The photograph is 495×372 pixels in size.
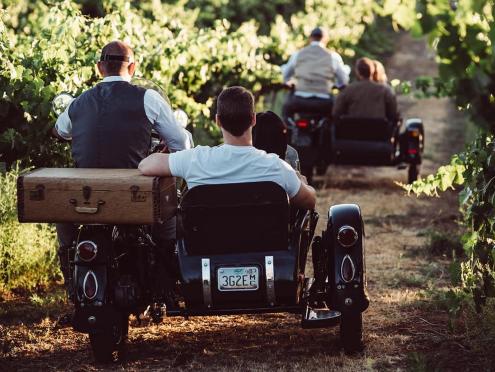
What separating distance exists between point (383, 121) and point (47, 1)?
166 inches

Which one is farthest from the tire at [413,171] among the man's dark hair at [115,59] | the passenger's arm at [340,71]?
the man's dark hair at [115,59]

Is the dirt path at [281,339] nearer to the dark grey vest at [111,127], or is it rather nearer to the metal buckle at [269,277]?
the metal buckle at [269,277]

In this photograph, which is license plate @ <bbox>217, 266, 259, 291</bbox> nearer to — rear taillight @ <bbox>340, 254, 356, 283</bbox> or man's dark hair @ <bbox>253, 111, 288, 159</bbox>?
rear taillight @ <bbox>340, 254, 356, 283</bbox>

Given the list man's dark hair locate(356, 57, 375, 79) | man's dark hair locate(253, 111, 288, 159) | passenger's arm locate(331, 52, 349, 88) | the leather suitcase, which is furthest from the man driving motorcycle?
the leather suitcase

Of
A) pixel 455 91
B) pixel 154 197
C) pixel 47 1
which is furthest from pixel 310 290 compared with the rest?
pixel 47 1

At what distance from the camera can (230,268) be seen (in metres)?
6.44

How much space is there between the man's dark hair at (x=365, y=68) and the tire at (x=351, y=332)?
7.21 metres

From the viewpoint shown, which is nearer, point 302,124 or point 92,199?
point 92,199

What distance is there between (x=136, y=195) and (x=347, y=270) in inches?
52.5

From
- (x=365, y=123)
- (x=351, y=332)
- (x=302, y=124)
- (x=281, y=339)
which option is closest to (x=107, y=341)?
(x=281, y=339)

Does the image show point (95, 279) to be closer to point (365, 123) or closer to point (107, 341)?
point (107, 341)

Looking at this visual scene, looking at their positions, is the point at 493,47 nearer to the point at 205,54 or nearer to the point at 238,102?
the point at 238,102

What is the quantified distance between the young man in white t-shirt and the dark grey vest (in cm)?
50

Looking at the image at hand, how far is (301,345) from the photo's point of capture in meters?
7.10
